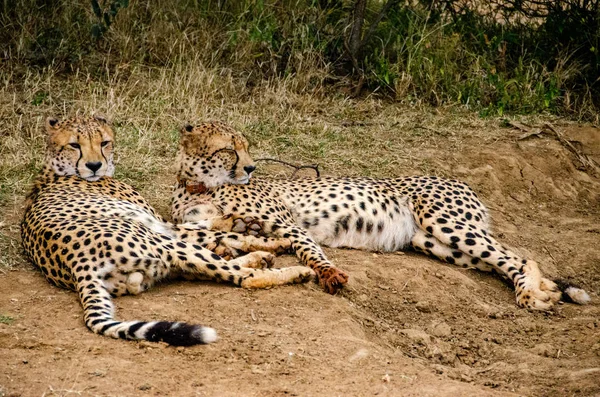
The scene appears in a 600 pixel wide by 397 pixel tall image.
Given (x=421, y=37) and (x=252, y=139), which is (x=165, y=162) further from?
(x=421, y=37)

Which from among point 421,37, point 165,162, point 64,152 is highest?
point 421,37

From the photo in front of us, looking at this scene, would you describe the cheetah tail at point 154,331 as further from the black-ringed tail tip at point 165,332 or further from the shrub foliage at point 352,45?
the shrub foliage at point 352,45

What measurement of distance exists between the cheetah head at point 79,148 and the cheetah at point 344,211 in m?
0.51

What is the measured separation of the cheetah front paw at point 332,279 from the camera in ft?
15.1

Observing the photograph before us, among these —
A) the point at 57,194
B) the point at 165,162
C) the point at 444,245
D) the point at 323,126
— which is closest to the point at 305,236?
the point at 444,245

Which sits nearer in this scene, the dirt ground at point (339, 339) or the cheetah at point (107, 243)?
the dirt ground at point (339, 339)

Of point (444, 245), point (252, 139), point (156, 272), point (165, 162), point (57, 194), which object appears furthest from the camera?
point (252, 139)

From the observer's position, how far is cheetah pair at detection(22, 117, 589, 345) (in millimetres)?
4309

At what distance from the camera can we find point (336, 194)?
561 cm

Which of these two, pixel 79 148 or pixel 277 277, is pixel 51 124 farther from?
pixel 277 277

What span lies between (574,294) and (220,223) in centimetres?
203

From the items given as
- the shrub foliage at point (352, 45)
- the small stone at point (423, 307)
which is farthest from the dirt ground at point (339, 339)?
the shrub foliage at point (352, 45)

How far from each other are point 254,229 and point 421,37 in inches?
146

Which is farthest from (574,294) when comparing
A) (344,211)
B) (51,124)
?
(51,124)
